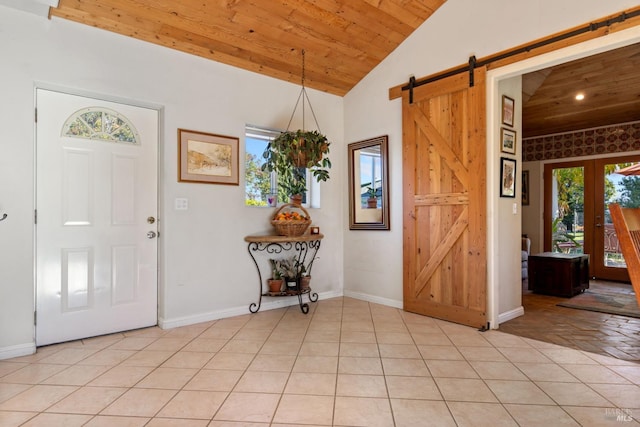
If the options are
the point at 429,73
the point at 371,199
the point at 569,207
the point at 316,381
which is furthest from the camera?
the point at 569,207

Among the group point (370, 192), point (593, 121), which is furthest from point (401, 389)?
point (593, 121)

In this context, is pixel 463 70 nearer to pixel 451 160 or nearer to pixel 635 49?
pixel 451 160

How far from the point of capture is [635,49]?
12.5ft

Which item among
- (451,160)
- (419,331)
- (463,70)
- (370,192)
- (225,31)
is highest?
(225,31)

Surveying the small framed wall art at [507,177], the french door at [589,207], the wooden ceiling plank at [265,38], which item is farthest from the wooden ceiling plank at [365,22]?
the french door at [589,207]

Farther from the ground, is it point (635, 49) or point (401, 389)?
point (635, 49)

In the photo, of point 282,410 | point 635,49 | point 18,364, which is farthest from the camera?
point 635,49

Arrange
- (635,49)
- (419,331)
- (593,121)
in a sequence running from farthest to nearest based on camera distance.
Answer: (593,121)
(635,49)
(419,331)

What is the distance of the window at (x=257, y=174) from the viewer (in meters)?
3.99

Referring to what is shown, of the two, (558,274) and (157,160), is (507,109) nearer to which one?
(558,274)

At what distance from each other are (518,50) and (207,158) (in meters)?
3.10

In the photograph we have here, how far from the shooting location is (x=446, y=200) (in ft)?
11.6

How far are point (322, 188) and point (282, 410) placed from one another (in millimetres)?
3017

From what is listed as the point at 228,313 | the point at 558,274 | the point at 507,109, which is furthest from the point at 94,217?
the point at 558,274
